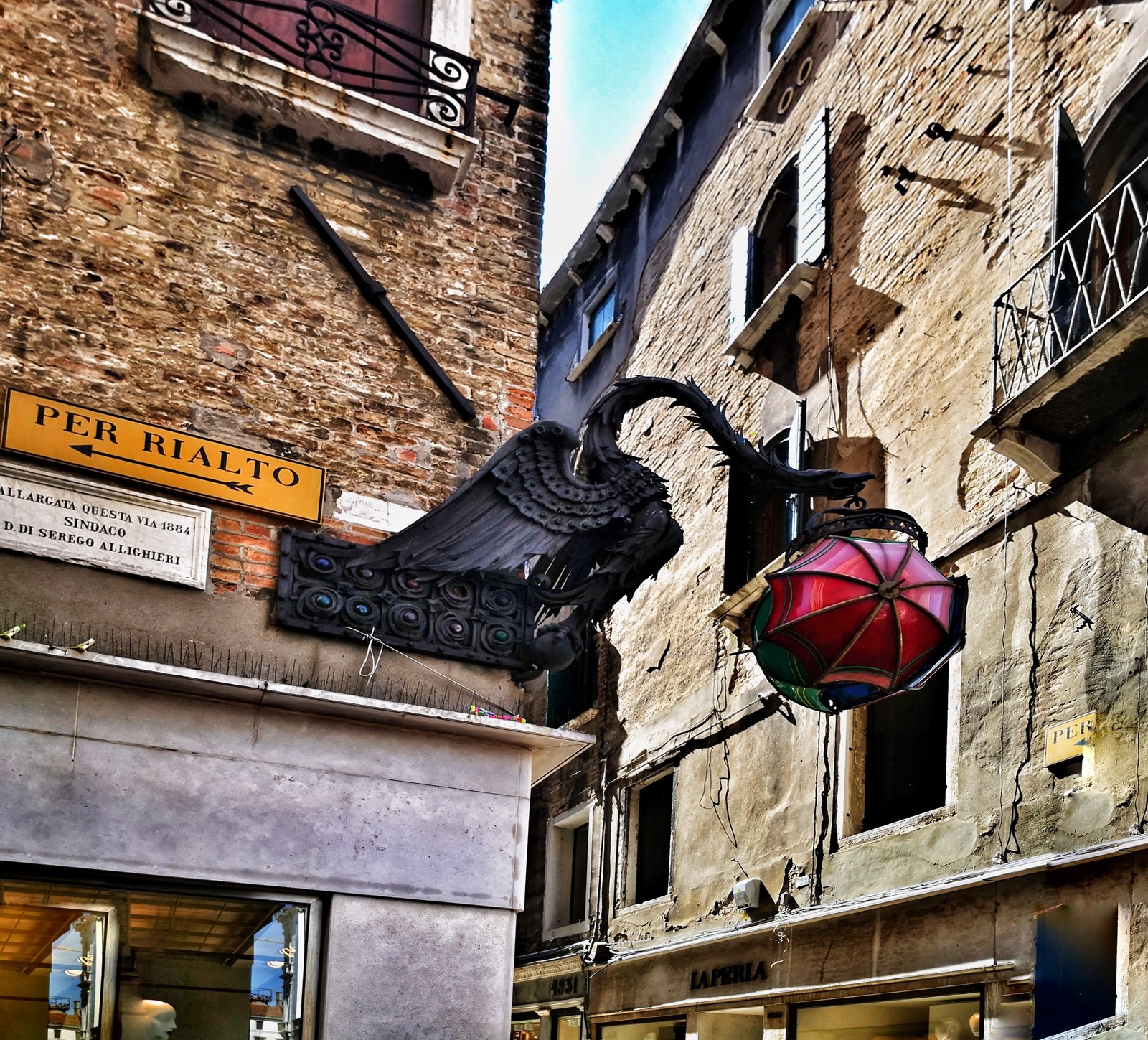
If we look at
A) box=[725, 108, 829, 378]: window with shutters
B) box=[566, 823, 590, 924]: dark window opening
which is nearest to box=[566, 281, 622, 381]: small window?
box=[725, 108, 829, 378]: window with shutters

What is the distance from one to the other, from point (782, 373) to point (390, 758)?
7.99m

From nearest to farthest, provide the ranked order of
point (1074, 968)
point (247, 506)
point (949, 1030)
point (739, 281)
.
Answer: point (247, 506), point (1074, 968), point (949, 1030), point (739, 281)

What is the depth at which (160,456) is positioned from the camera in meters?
6.27

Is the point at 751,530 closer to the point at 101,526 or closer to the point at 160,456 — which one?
the point at 160,456

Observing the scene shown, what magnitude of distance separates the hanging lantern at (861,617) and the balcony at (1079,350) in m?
2.61

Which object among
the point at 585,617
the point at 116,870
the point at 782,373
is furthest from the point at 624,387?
the point at 782,373

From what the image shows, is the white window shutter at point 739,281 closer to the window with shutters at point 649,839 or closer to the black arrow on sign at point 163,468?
the window with shutters at point 649,839

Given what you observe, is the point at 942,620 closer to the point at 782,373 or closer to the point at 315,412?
the point at 315,412

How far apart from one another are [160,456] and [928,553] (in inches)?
236

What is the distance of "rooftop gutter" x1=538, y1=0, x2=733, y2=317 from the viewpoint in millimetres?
16281

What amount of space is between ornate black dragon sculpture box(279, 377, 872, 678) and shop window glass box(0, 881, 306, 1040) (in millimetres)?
1337

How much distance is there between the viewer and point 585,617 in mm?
6602

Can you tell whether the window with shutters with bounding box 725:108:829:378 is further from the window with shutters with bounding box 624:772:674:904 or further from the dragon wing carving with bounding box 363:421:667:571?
the dragon wing carving with bounding box 363:421:667:571

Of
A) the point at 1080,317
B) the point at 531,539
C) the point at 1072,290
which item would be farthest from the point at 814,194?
the point at 531,539
